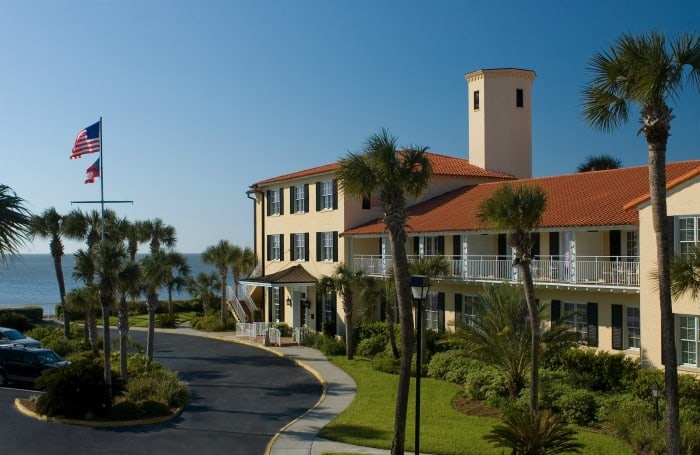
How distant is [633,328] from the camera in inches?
934

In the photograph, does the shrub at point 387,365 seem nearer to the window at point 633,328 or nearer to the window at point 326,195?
the window at point 633,328

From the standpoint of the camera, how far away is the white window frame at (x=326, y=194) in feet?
130

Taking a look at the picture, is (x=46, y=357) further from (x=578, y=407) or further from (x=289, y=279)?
(x=578, y=407)

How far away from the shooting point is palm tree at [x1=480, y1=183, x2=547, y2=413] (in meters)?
A: 19.7

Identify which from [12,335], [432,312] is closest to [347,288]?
[432,312]

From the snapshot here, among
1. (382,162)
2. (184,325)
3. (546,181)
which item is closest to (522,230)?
(382,162)

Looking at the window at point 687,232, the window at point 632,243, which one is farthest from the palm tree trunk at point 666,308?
the window at point 632,243

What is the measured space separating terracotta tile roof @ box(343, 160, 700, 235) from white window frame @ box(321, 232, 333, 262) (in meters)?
2.28

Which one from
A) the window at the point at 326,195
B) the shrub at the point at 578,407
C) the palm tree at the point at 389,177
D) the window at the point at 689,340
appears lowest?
the shrub at the point at 578,407

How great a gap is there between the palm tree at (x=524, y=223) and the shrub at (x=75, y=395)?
504 inches

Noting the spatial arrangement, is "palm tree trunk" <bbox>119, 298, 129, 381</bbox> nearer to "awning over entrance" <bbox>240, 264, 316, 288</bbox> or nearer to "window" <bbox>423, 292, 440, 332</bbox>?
"window" <bbox>423, 292, 440, 332</bbox>

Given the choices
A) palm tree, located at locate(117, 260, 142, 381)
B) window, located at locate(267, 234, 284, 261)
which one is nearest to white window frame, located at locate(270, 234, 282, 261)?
window, located at locate(267, 234, 284, 261)

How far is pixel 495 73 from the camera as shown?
42062 millimetres

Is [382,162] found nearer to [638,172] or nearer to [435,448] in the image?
[435,448]
